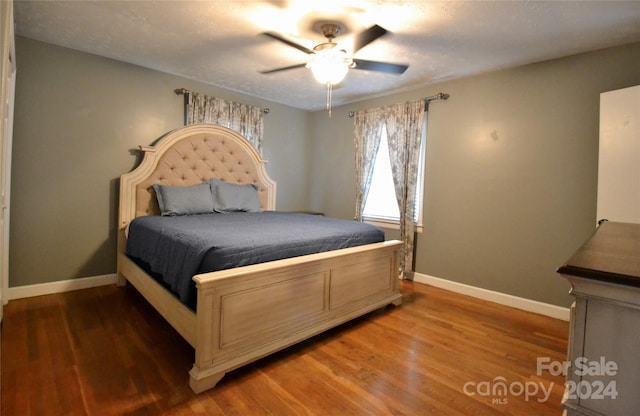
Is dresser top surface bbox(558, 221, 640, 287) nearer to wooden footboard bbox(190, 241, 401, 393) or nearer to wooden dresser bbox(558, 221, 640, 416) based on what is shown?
wooden dresser bbox(558, 221, 640, 416)

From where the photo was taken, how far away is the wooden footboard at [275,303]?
1.76 meters

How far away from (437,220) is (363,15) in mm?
2422

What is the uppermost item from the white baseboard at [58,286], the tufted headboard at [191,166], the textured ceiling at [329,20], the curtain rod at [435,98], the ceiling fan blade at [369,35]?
the textured ceiling at [329,20]

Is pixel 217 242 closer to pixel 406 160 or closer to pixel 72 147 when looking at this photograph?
pixel 72 147

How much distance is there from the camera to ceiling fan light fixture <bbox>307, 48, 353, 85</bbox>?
222cm

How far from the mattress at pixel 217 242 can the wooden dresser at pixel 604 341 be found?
1646mm

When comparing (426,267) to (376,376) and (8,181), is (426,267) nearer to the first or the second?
(376,376)

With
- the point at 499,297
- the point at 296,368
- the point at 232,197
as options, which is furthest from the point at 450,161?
the point at 296,368

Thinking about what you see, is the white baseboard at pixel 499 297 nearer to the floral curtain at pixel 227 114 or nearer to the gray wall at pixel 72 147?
the floral curtain at pixel 227 114

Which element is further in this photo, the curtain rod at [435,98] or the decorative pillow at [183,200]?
the curtain rod at [435,98]

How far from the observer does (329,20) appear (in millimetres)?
2338

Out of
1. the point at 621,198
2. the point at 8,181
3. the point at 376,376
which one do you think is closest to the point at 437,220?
the point at 621,198

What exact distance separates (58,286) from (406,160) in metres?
4.04

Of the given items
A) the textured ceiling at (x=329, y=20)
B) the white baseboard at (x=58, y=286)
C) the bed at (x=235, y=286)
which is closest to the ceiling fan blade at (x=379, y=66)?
the textured ceiling at (x=329, y=20)
